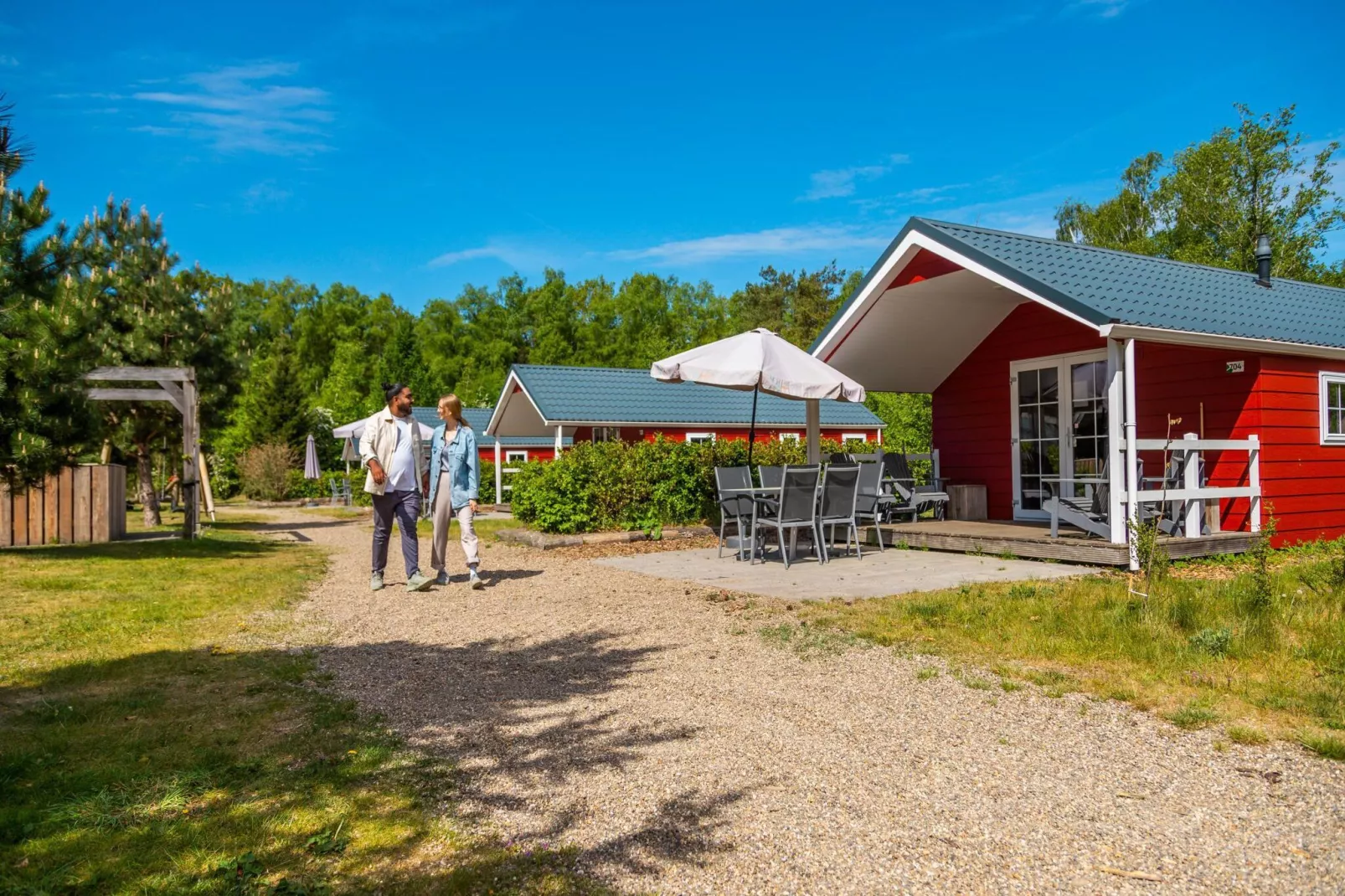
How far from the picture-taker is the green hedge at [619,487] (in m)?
13.2

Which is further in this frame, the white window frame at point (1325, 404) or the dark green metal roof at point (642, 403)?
the dark green metal roof at point (642, 403)

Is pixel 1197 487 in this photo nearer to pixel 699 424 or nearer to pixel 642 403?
pixel 699 424

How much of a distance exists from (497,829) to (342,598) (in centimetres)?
589

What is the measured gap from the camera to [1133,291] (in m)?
10.6

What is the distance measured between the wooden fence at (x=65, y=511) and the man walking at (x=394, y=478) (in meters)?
6.65

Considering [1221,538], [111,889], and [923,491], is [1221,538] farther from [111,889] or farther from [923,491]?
[111,889]

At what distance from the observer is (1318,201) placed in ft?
117

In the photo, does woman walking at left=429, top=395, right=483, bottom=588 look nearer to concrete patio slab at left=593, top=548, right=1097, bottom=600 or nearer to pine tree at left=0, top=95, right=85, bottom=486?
concrete patio slab at left=593, top=548, right=1097, bottom=600

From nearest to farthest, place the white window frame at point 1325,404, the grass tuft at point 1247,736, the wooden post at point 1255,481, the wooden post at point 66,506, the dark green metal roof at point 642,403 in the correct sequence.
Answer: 1. the grass tuft at point 1247,736
2. the wooden post at point 1255,481
3. the white window frame at point 1325,404
4. the wooden post at point 66,506
5. the dark green metal roof at point 642,403

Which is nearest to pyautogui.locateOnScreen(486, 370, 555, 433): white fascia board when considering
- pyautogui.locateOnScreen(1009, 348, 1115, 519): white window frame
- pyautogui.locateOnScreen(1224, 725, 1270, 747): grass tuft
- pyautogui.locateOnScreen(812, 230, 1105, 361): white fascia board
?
pyautogui.locateOnScreen(812, 230, 1105, 361): white fascia board

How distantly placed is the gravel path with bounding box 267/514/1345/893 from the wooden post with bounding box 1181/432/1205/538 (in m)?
6.03

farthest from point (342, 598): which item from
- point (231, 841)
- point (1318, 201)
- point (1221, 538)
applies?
point (1318, 201)

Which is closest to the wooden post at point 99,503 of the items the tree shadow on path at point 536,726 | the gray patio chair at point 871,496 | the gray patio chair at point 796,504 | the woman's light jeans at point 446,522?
the woman's light jeans at point 446,522

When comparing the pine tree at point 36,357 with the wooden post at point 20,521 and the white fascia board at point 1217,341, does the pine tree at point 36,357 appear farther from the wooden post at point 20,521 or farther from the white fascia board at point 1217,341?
the white fascia board at point 1217,341
